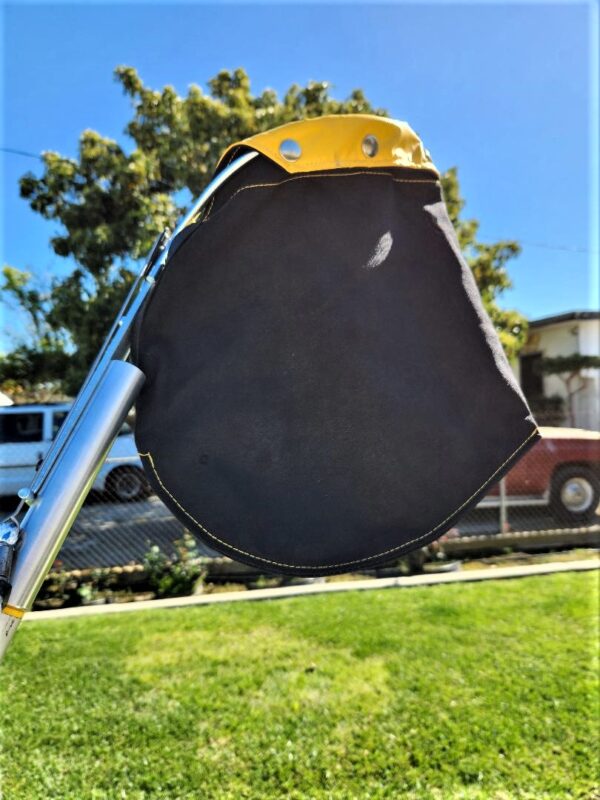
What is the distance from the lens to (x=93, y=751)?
7.59ft

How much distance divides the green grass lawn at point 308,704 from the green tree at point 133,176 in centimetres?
518

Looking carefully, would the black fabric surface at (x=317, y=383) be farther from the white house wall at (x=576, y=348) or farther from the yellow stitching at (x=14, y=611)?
the white house wall at (x=576, y=348)

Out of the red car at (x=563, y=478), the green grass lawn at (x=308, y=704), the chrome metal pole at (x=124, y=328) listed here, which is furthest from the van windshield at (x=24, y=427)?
the chrome metal pole at (x=124, y=328)

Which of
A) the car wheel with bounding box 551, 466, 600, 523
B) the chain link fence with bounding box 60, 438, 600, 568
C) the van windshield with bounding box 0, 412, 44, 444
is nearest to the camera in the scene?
the chain link fence with bounding box 60, 438, 600, 568

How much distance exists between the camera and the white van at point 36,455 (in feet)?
17.3

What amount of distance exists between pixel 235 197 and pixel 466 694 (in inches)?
109

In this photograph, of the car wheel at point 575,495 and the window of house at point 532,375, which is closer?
the car wheel at point 575,495

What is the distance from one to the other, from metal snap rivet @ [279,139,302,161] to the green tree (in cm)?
692

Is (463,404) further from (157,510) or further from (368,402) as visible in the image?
(157,510)

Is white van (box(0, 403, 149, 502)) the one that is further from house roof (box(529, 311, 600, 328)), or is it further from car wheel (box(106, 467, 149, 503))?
house roof (box(529, 311, 600, 328))

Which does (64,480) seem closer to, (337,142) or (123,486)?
(337,142)

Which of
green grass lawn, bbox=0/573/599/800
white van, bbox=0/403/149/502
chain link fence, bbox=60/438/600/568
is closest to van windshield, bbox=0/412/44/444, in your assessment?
white van, bbox=0/403/149/502

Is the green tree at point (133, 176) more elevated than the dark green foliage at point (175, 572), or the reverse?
the green tree at point (133, 176)

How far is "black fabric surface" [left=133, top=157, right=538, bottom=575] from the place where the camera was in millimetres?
818
